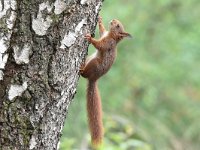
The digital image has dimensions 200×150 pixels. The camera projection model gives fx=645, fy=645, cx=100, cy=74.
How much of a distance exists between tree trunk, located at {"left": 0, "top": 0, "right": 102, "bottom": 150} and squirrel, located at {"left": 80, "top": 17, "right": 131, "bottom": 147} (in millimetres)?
446

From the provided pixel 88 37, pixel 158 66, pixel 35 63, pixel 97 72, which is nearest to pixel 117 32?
pixel 97 72

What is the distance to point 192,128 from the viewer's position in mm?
7387

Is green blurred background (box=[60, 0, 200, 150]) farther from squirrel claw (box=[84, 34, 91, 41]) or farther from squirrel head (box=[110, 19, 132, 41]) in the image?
squirrel claw (box=[84, 34, 91, 41])

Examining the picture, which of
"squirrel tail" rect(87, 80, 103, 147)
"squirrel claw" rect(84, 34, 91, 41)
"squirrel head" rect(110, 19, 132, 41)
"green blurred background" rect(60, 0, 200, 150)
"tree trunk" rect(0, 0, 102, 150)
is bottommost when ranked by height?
"tree trunk" rect(0, 0, 102, 150)

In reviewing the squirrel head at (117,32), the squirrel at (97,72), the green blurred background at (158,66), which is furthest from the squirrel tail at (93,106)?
the green blurred background at (158,66)

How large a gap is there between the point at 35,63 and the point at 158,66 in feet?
20.5

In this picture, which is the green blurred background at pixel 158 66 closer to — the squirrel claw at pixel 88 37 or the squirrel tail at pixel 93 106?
the squirrel tail at pixel 93 106

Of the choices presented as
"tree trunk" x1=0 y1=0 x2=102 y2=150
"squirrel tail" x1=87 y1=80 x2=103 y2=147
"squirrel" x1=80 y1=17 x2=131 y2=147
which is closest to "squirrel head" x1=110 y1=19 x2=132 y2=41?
"squirrel" x1=80 y1=17 x2=131 y2=147

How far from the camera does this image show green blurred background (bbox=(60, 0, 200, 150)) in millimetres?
7840

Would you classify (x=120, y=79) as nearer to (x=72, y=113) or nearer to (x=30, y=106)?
(x=72, y=113)

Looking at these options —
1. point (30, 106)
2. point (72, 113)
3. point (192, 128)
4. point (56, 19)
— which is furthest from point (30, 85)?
point (192, 128)

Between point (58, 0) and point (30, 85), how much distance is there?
28 cm

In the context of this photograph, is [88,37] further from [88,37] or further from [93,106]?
[93,106]

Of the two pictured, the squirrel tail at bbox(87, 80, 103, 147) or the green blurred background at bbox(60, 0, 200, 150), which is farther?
the green blurred background at bbox(60, 0, 200, 150)
